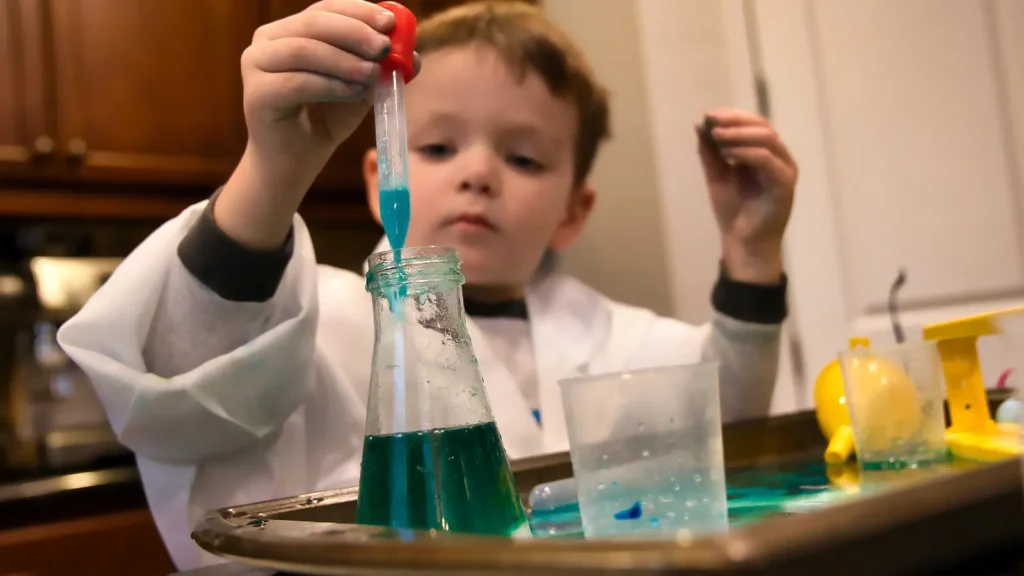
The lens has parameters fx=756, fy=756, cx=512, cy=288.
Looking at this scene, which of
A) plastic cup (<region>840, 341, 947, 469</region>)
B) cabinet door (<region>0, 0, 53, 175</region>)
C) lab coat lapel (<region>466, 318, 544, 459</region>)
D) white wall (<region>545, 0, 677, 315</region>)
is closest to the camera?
plastic cup (<region>840, 341, 947, 469</region>)

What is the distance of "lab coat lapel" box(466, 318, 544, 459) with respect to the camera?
605 millimetres

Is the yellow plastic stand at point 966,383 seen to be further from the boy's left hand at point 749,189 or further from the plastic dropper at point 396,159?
the plastic dropper at point 396,159

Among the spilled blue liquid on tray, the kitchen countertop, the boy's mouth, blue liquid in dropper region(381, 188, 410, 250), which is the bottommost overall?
the kitchen countertop

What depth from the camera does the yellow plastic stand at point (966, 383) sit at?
1.39 ft

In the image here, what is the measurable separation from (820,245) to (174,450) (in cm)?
98

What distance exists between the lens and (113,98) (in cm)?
115

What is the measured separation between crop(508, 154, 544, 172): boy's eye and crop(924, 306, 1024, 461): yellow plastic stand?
39cm

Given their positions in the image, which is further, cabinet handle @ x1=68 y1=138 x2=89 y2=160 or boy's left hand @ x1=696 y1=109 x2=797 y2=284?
cabinet handle @ x1=68 y1=138 x2=89 y2=160

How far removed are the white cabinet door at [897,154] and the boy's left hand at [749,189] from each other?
0.48m

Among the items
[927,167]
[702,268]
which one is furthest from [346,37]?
[927,167]

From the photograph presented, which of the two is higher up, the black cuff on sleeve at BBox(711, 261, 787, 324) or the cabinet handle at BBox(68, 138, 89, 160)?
the cabinet handle at BBox(68, 138, 89, 160)

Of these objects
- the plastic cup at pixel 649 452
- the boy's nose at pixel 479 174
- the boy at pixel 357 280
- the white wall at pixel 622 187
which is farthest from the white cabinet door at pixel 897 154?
the plastic cup at pixel 649 452

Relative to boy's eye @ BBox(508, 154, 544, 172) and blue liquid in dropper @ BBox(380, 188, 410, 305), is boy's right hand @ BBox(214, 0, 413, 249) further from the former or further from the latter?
boy's eye @ BBox(508, 154, 544, 172)

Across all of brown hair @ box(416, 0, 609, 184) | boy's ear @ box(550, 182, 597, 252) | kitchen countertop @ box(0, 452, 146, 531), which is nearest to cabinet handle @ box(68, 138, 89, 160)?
kitchen countertop @ box(0, 452, 146, 531)
